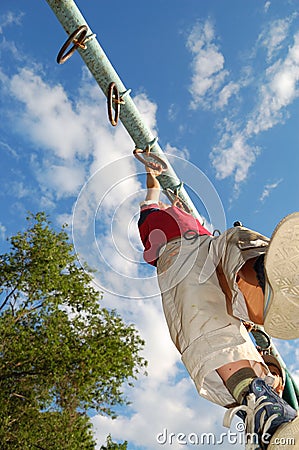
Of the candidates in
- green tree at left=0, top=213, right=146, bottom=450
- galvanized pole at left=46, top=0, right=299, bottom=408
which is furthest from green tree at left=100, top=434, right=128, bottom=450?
galvanized pole at left=46, top=0, right=299, bottom=408

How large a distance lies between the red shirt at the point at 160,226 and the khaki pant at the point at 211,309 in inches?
9.8

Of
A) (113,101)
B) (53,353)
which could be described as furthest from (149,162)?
(53,353)

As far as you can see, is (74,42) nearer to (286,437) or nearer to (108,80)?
(108,80)

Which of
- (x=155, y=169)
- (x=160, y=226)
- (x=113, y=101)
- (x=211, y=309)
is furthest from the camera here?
(x=113, y=101)

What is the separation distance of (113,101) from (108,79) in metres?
0.15

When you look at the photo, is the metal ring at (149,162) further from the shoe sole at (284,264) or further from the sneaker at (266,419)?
the sneaker at (266,419)

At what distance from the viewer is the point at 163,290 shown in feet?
6.93

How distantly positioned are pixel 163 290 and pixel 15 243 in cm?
955

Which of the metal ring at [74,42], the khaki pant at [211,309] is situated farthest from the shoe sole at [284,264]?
the metal ring at [74,42]

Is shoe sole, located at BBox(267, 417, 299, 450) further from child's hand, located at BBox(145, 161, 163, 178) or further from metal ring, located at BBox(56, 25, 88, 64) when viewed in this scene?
metal ring, located at BBox(56, 25, 88, 64)

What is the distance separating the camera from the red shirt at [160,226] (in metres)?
2.35

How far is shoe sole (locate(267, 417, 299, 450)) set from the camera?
1500 millimetres

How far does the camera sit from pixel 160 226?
2410 mm

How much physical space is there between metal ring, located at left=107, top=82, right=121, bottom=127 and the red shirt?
0.54 metres
